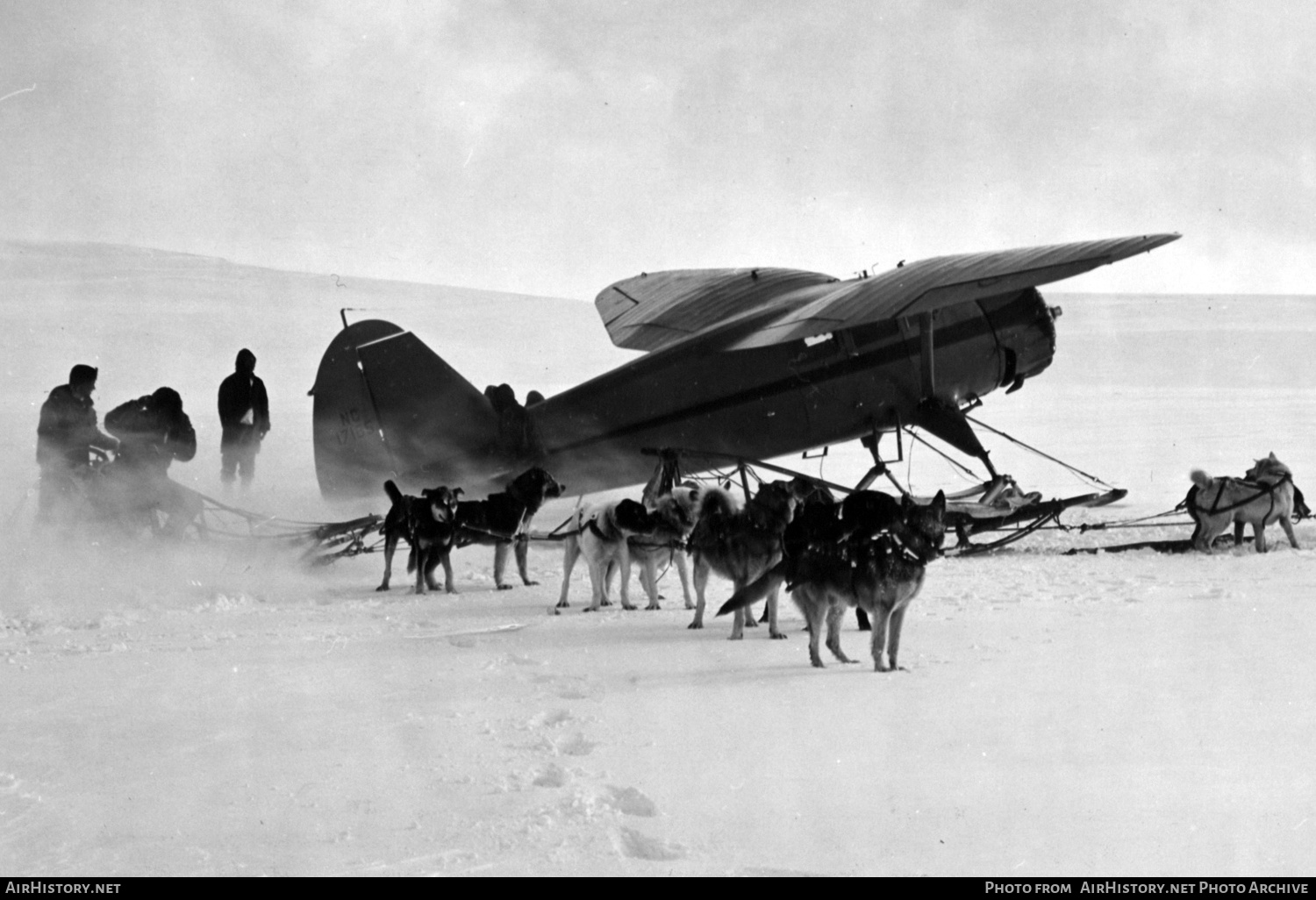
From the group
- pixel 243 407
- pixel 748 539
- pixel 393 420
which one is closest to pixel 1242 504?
pixel 748 539

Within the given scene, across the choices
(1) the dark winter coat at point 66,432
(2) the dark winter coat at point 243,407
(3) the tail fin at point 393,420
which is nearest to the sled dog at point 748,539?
(3) the tail fin at point 393,420

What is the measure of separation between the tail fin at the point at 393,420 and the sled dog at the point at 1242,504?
269 inches

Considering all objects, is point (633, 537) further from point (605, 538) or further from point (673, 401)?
point (673, 401)

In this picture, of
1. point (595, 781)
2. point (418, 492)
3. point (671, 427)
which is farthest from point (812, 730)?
point (418, 492)

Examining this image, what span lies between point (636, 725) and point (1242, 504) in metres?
7.60

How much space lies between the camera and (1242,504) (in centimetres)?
1110

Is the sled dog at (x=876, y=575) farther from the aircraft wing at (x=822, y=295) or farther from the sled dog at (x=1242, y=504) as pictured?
the sled dog at (x=1242, y=504)

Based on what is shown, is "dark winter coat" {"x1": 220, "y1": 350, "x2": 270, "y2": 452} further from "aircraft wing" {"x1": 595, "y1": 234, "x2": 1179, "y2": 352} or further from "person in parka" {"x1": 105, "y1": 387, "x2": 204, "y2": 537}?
"aircraft wing" {"x1": 595, "y1": 234, "x2": 1179, "y2": 352}

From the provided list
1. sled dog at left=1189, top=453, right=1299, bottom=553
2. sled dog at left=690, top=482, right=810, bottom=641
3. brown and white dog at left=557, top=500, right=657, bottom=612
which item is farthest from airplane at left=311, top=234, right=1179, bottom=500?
sled dog at left=690, top=482, right=810, bottom=641

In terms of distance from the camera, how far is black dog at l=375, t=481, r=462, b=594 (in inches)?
421

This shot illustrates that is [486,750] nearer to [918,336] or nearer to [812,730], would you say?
[812,730]

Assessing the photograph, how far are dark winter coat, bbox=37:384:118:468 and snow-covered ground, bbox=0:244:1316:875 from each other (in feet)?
2.60

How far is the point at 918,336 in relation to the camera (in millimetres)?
13141

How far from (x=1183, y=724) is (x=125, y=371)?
37352 millimetres
